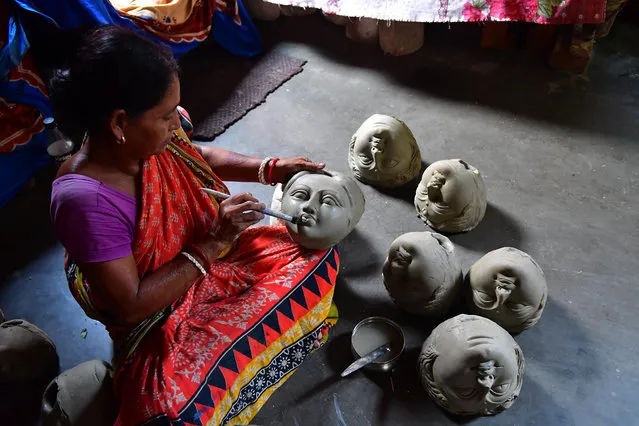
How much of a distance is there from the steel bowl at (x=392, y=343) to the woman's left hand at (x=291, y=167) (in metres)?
0.71

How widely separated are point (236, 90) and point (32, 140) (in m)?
1.44

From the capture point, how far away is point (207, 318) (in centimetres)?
189

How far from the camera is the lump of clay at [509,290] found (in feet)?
6.97

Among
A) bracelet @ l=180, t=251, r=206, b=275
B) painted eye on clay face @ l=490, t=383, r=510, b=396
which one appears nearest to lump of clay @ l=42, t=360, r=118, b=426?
bracelet @ l=180, t=251, r=206, b=275

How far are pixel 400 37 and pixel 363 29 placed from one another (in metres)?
0.36

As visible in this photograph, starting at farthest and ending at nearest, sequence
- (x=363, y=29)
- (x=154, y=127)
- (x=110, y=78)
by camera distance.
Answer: (x=363, y=29) → (x=154, y=127) → (x=110, y=78)

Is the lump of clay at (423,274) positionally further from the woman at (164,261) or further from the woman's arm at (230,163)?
the woman's arm at (230,163)

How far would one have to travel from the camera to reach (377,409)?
211cm

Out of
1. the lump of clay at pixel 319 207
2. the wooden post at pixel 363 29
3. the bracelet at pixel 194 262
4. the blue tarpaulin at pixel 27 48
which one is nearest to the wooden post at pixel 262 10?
the wooden post at pixel 363 29

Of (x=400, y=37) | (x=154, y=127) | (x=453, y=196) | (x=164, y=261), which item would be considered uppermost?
(x=154, y=127)

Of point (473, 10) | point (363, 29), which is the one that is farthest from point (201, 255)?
point (363, 29)

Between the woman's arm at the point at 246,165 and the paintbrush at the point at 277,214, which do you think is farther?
the woman's arm at the point at 246,165

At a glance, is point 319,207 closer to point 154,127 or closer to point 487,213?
point 154,127

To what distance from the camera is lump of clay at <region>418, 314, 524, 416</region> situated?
1903mm
